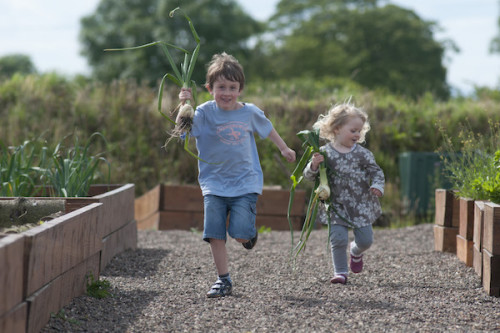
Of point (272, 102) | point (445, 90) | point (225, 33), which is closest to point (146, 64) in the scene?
point (225, 33)

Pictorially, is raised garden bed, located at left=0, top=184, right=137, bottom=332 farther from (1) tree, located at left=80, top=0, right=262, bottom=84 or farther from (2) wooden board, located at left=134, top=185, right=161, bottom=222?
(1) tree, located at left=80, top=0, right=262, bottom=84

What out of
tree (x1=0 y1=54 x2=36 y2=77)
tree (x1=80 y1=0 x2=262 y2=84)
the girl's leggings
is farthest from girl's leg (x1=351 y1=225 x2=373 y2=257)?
tree (x1=0 y1=54 x2=36 y2=77)

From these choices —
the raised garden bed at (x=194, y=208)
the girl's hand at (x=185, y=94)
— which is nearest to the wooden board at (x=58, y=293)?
the girl's hand at (x=185, y=94)

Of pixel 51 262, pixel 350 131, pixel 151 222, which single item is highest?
pixel 350 131

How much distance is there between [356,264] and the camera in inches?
189

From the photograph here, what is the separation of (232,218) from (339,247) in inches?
33.6

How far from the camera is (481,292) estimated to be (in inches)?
163

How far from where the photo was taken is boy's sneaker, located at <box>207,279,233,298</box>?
3.98 m

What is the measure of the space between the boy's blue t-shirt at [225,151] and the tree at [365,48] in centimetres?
3402

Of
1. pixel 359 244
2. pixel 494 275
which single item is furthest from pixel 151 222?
pixel 494 275

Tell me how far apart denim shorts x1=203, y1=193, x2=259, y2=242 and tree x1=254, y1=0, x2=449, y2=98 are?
3413cm

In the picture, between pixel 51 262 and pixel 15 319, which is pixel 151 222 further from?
pixel 15 319

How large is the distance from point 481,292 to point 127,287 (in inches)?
90.0

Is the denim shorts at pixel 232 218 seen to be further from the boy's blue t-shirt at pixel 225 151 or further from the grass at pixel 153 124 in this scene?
the grass at pixel 153 124
